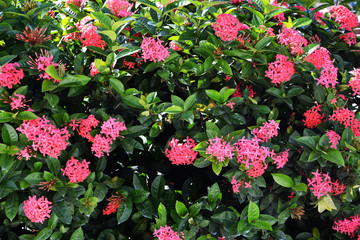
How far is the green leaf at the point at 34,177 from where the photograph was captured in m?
1.56

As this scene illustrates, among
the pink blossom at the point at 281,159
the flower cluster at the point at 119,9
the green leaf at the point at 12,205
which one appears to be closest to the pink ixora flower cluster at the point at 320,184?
the pink blossom at the point at 281,159

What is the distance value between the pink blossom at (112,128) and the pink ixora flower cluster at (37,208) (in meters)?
0.37

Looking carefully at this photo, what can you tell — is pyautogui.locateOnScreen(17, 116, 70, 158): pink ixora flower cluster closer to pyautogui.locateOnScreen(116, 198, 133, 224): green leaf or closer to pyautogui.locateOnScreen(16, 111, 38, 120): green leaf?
pyautogui.locateOnScreen(16, 111, 38, 120): green leaf

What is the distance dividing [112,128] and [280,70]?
763mm

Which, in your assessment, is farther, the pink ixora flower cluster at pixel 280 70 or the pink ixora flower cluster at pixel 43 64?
the pink ixora flower cluster at pixel 280 70

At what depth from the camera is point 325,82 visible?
176 cm

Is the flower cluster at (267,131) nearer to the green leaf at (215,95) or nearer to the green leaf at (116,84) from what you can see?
the green leaf at (215,95)

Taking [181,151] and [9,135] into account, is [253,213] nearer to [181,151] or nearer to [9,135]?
[181,151]

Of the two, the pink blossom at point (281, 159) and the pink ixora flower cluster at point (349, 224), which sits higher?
the pink blossom at point (281, 159)

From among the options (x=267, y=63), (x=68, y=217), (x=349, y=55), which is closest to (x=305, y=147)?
(x=267, y=63)

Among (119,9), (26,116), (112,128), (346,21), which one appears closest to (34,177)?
(26,116)

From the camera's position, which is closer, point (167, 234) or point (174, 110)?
point (174, 110)

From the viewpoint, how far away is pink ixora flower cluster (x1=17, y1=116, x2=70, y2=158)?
150cm

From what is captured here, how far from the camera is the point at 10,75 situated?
63.0 inches
